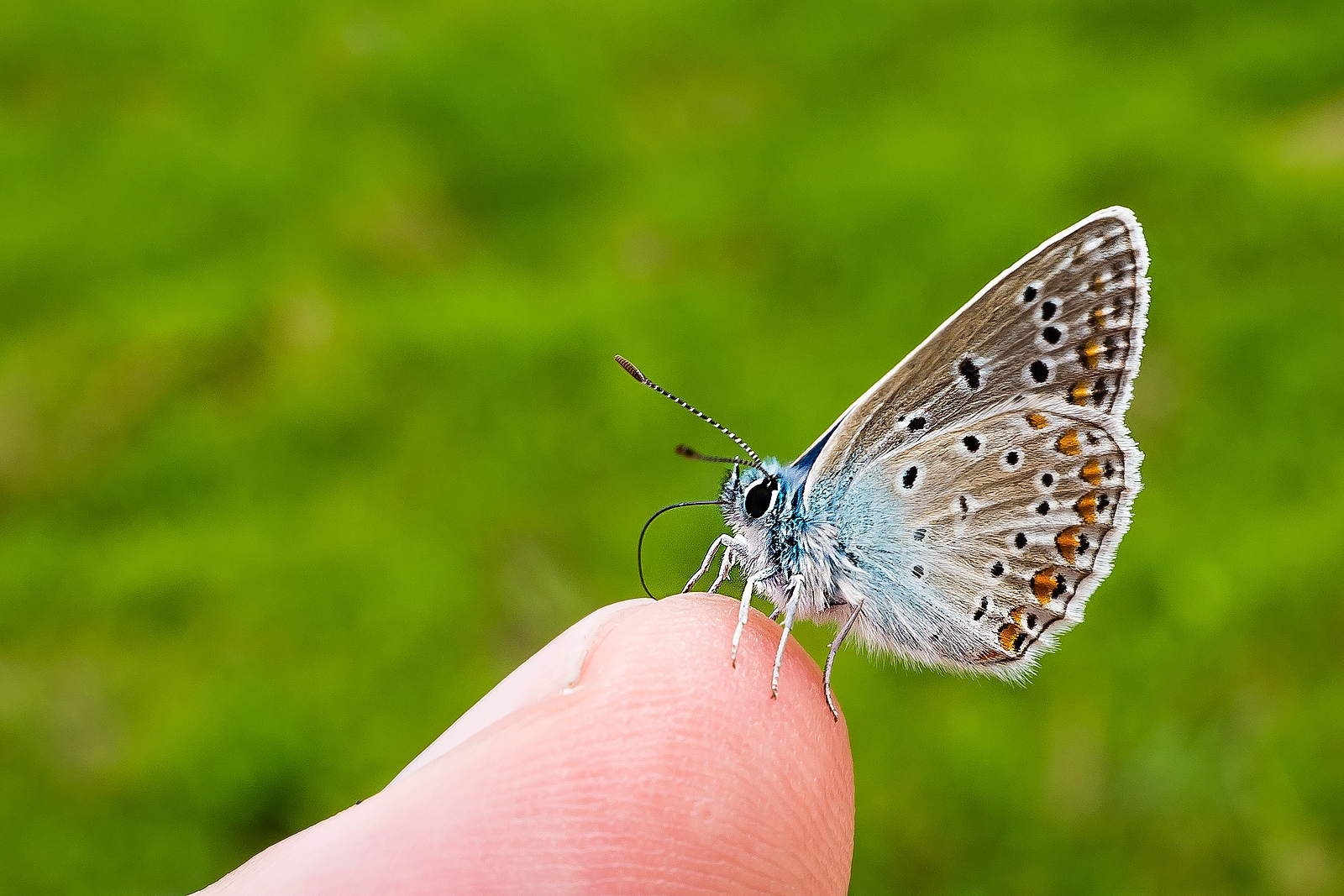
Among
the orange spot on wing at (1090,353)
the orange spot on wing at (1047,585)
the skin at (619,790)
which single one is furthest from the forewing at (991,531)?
the skin at (619,790)

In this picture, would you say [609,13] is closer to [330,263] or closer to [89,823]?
[330,263]

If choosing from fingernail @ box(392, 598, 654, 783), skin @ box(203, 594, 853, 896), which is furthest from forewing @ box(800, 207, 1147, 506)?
fingernail @ box(392, 598, 654, 783)

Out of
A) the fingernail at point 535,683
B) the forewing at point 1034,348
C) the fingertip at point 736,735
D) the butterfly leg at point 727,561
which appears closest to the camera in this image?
the fingertip at point 736,735

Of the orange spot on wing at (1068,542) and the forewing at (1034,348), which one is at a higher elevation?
the forewing at (1034,348)

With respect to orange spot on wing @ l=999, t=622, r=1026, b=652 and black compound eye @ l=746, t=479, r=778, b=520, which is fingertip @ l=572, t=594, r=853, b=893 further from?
orange spot on wing @ l=999, t=622, r=1026, b=652

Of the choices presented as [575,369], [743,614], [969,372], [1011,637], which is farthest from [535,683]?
[575,369]

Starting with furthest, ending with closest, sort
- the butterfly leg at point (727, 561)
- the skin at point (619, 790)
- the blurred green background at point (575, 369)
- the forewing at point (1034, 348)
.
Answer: the blurred green background at point (575, 369)
the butterfly leg at point (727, 561)
the forewing at point (1034, 348)
the skin at point (619, 790)

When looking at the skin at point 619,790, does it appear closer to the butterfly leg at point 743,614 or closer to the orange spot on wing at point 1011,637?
the butterfly leg at point 743,614

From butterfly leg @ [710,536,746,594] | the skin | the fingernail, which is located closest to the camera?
the skin
